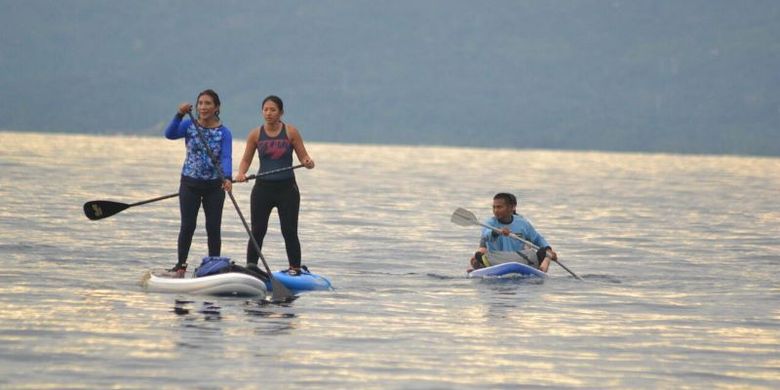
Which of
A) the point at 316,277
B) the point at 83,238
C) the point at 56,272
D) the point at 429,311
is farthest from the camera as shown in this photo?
the point at 83,238

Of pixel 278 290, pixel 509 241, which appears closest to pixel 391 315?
pixel 278 290

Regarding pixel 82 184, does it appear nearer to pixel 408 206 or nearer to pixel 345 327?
pixel 408 206

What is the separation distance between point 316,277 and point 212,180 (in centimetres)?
175

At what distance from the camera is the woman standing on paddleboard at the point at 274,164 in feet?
59.4

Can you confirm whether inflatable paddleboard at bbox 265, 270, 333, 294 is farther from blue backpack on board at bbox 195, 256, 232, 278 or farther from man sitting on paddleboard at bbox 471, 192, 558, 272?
man sitting on paddleboard at bbox 471, 192, 558, 272

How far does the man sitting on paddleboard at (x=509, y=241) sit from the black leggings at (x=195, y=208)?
434 centimetres

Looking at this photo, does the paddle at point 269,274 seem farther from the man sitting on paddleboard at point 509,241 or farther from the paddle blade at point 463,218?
the paddle blade at point 463,218

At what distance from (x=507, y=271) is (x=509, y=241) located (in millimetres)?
903

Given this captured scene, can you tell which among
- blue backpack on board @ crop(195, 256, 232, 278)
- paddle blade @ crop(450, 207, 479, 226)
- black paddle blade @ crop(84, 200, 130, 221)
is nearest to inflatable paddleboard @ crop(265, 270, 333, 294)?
blue backpack on board @ crop(195, 256, 232, 278)

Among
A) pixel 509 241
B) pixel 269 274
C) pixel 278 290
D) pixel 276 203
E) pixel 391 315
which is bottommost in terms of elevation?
pixel 391 315

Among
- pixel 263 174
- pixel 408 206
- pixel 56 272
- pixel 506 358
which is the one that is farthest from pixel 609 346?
pixel 408 206

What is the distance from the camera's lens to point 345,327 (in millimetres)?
15492

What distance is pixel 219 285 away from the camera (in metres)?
17.5

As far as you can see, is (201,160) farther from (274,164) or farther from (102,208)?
(102,208)
